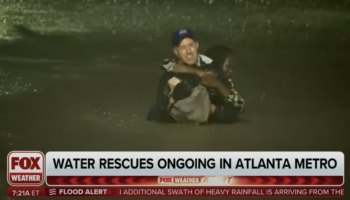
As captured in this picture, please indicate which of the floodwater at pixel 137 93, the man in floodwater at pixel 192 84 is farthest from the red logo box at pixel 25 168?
the man in floodwater at pixel 192 84

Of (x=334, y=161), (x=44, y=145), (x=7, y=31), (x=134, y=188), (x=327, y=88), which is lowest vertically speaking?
(x=134, y=188)

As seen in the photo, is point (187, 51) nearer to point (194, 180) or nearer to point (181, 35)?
point (181, 35)

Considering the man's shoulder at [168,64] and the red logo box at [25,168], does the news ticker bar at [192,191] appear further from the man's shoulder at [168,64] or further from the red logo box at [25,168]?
the man's shoulder at [168,64]

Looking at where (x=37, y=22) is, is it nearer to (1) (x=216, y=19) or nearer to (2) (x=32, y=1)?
(2) (x=32, y=1)

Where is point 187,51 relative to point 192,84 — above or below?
above

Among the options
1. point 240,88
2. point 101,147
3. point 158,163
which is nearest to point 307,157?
point 240,88

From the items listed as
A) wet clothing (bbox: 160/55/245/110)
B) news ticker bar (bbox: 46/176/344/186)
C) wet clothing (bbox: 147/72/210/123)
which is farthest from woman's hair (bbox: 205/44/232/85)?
news ticker bar (bbox: 46/176/344/186)

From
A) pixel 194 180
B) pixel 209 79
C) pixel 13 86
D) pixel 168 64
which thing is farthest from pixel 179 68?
pixel 13 86

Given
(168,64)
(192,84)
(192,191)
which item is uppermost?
(168,64)
